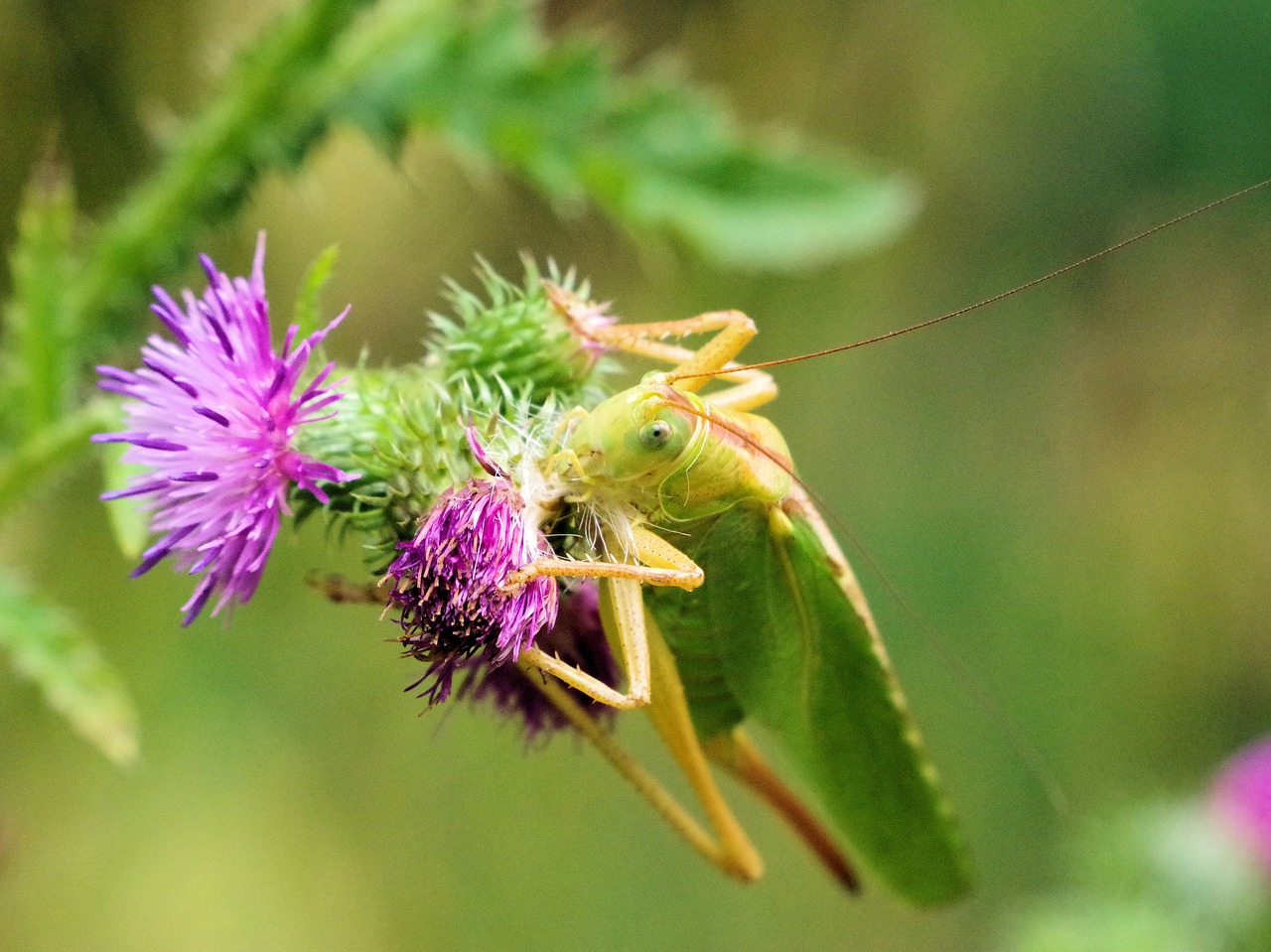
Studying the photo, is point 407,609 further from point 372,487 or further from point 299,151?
point 299,151

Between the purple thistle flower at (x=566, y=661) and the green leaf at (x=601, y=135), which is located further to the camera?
the green leaf at (x=601, y=135)

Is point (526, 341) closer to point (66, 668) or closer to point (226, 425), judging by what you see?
point (226, 425)

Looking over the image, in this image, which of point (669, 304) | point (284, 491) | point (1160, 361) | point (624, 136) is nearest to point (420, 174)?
point (669, 304)

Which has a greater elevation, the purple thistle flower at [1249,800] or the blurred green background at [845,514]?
the blurred green background at [845,514]

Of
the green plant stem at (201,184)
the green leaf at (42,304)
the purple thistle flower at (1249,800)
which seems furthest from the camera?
the purple thistle flower at (1249,800)

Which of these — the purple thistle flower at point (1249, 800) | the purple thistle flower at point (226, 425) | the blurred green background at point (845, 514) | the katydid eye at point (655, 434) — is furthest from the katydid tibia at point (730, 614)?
the blurred green background at point (845, 514)

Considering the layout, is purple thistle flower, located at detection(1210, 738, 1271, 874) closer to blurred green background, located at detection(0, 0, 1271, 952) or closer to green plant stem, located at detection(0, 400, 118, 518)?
blurred green background, located at detection(0, 0, 1271, 952)

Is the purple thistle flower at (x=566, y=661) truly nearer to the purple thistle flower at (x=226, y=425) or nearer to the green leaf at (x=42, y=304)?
the purple thistle flower at (x=226, y=425)
